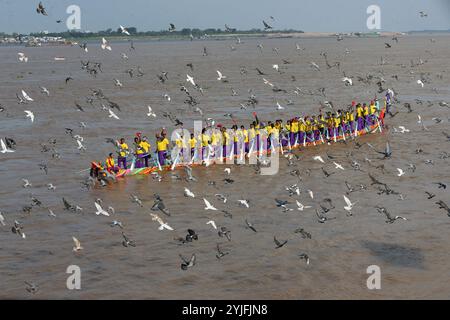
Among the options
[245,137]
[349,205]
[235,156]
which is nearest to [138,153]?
[235,156]

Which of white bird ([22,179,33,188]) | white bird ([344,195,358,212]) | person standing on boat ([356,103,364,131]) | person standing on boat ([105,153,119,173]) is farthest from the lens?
person standing on boat ([356,103,364,131])

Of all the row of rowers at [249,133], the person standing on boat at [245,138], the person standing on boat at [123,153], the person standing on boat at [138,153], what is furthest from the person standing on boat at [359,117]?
the person standing on boat at [123,153]

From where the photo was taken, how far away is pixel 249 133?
30.6 meters

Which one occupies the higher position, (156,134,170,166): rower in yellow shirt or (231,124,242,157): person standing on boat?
(231,124,242,157): person standing on boat

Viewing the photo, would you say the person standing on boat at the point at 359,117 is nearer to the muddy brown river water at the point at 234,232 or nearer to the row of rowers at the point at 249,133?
the row of rowers at the point at 249,133

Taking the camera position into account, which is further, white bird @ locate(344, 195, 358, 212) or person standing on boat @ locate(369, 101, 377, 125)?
person standing on boat @ locate(369, 101, 377, 125)

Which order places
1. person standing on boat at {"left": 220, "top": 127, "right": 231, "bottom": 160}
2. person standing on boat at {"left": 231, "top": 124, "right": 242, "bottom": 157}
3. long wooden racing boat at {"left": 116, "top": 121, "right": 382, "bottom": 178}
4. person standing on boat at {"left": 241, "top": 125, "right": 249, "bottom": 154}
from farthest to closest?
person standing on boat at {"left": 241, "top": 125, "right": 249, "bottom": 154}
person standing on boat at {"left": 231, "top": 124, "right": 242, "bottom": 157}
person standing on boat at {"left": 220, "top": 127, "right": 231, "bottom": 160}
long wooden racing boat at {"left": 116, "top": 121, "right": 382, "bottom": 178}

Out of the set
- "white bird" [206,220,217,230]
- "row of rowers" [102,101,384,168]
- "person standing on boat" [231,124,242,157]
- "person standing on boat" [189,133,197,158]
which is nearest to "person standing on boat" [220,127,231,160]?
"row of rowers" [102,101,384,168]

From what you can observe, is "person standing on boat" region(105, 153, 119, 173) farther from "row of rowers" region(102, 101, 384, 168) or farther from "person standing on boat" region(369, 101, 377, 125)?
"person standing on boat" region(369, 101, 377, 125)

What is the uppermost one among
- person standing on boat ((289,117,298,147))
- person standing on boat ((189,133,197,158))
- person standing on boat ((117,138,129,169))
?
person standing on boat ((289,117,298,147))

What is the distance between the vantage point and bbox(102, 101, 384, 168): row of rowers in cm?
2747

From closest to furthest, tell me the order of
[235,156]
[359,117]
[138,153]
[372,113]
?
[138,153] < [235,156] < [359,117] < [372,113]

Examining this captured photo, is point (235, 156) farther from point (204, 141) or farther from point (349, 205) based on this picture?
point (349, 205)

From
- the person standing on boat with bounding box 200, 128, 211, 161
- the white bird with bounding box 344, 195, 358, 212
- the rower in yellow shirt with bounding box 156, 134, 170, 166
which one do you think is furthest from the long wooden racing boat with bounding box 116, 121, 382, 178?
the white bird with bounding box 344, 195, 358, 212
